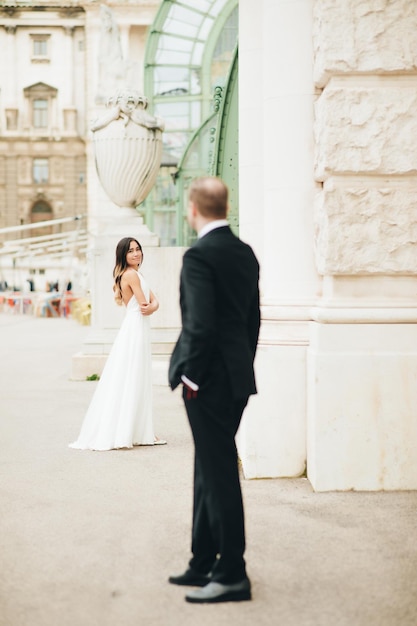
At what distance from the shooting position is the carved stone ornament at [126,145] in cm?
1222

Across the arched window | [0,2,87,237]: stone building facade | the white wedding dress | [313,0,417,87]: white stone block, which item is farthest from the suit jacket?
the arched window

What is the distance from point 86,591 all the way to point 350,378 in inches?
93.9

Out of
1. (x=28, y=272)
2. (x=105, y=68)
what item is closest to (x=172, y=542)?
(x=105, y=68)

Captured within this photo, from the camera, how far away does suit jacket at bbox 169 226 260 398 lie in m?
3.78

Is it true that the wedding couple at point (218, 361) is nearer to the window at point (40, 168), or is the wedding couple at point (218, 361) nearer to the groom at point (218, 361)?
the groom at point (218, 361)

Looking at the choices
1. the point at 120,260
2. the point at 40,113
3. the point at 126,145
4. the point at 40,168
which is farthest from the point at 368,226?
the point at 40,113

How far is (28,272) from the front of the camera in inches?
1729

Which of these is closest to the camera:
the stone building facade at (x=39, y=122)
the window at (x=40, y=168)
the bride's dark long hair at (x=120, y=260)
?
the bride's dark long hair at (x=120, y=260)

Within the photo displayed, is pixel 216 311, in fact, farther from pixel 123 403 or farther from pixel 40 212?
pixel 40 212

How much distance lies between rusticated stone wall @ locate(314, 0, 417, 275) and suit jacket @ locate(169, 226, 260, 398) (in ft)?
6.73

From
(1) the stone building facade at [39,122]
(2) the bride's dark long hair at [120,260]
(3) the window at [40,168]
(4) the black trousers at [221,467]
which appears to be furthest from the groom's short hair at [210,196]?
(3) the window at [40,168]

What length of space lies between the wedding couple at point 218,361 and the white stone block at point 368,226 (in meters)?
1.94

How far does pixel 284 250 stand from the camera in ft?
21.0

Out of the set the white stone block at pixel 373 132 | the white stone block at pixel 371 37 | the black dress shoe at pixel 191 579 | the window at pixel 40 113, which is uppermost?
the window at pixel 40 113
